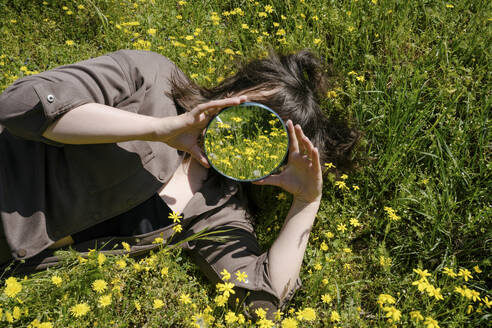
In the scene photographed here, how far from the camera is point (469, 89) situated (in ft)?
10.7

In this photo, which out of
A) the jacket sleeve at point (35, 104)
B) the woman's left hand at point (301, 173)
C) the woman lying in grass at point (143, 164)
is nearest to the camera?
the jacket sleeve at point (35, 104)

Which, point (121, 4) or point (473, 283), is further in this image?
point (121, 4)

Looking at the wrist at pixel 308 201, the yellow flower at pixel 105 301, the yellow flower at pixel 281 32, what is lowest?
the wrist at pixel 308 201

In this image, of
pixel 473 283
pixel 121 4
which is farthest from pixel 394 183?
pixel 121 4

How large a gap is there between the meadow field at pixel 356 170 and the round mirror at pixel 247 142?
61 cm

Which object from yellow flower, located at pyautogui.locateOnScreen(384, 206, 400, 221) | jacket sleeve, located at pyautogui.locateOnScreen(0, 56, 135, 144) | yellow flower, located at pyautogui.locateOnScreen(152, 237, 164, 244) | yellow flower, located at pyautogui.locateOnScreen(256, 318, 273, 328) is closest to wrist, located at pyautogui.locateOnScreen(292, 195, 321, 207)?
yellow flower, located at pyautogui.locateOnScreen(384, 206, 400, 221)

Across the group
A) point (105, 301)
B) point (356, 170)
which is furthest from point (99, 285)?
point (356, 170)

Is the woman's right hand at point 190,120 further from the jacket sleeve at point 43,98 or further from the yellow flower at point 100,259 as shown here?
the yellow flower at point 100,259

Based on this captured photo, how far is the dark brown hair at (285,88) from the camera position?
→ 2363mm

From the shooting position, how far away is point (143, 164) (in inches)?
89.7

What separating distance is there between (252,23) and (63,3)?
1.93m

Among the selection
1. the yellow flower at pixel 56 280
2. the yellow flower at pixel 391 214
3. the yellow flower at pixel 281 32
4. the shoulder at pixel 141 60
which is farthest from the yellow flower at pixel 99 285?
the yellow flower at pixel 281 32

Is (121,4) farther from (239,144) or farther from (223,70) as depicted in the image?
(239,144)

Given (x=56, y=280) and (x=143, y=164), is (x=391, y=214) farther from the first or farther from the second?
(x=56, y=280)
